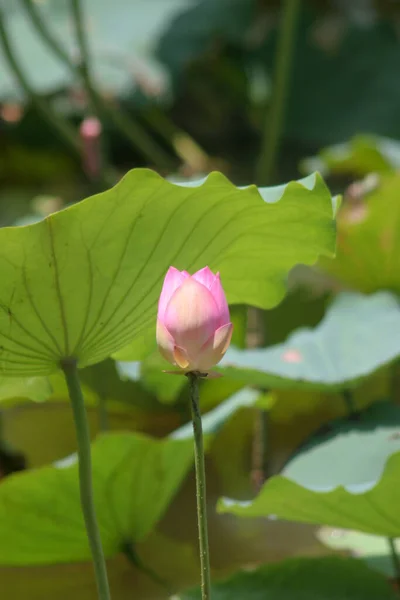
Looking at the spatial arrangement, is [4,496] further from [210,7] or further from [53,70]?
[210,7]

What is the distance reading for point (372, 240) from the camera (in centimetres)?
152

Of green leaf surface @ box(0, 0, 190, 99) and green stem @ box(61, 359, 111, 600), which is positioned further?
green leaf surface @ box(0, 0, 190, 99)

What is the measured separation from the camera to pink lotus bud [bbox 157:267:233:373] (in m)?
0.53

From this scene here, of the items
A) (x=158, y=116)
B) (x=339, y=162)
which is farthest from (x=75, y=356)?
(x=158, y=116)

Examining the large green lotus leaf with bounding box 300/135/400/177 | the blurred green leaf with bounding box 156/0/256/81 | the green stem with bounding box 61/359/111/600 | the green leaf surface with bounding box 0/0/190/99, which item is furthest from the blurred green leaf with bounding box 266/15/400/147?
the green stem with bounding box 61/359/111/600

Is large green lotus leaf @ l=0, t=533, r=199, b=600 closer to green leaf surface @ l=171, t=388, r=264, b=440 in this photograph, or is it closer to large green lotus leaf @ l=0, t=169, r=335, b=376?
green leaf surface @ l=171, t=388, r=264, b=440

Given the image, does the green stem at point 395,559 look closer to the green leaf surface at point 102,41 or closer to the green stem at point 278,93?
the green stem at point 278,93

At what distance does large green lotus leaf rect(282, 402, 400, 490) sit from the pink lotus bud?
1.33 feet

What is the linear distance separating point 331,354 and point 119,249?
557 millimetres

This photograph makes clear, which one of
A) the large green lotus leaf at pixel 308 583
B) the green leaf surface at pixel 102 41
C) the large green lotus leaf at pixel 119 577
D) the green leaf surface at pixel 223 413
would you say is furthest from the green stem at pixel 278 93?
the large green lotus leaf at pixel 308 583

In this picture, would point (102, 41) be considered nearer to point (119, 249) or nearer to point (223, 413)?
point (223, 413)

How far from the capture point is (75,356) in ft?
2.16

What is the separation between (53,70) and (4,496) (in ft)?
5.38

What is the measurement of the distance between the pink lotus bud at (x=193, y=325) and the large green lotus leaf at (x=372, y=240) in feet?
3.29
